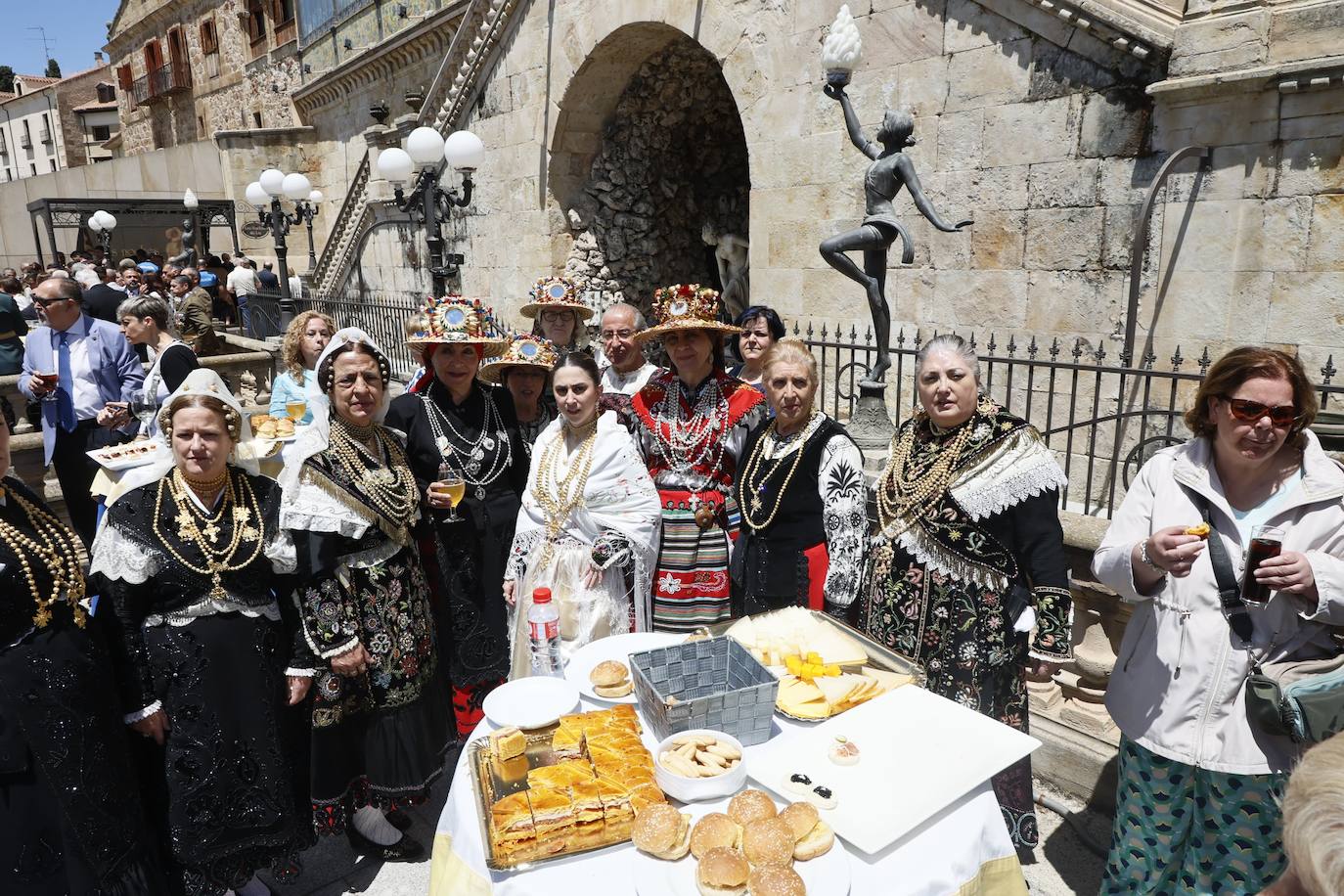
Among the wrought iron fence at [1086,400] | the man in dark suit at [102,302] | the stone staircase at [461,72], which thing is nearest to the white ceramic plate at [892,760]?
the wrought iron fence at [1086,400]

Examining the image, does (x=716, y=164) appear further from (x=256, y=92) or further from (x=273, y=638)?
(x=256, y=92)

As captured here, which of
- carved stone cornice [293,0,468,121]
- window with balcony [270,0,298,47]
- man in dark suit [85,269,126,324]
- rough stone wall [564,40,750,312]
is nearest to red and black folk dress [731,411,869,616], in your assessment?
rough stone wall [564,40,750,312]

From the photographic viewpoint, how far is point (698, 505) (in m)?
3.62

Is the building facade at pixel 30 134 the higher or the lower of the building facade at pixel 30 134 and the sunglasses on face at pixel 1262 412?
the higher

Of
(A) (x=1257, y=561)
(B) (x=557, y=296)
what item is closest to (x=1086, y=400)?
(B) (x=557, y=296)

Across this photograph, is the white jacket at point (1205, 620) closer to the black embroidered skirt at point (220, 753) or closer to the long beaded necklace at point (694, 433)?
the long beaded necklace at point (694, 433)

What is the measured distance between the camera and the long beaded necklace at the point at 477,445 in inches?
147

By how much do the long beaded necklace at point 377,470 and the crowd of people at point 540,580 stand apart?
15 millimetres

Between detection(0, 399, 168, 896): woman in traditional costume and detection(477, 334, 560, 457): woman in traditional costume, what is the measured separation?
2145mm

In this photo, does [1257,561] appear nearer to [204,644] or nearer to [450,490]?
[450,490]

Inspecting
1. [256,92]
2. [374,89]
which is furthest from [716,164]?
[256,92]

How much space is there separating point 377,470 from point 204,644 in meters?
0.92

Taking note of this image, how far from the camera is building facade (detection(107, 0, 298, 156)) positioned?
25.6 meters

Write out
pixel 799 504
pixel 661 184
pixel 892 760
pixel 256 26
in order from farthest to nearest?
1. pixel 256 26
2. pixel 661 184
3. pixel 799 504
4. pixel 892 760
